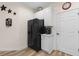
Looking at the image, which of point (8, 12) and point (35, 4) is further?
point (8, 12)

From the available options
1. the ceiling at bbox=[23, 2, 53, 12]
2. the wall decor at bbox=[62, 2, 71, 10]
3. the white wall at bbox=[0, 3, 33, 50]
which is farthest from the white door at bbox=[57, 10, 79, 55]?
the white wall at bbox=[0, 3, 33, 50]

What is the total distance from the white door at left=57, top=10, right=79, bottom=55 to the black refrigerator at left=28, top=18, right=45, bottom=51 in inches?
16.7

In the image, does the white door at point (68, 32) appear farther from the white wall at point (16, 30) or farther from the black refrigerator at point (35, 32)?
the white wall at point (16, 30)

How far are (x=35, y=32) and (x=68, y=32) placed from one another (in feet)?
2.56

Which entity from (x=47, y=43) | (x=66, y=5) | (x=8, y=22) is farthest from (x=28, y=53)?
(x=66, y=5)

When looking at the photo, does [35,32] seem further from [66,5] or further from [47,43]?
[66,5]

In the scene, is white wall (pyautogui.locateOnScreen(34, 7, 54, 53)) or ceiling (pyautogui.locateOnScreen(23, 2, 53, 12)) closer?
ceiling (pyautogui.locateOnScreen(23, 2, 53, 12))

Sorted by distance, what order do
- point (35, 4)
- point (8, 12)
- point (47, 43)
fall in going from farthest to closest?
point (47, 43) < point (8, 12) < point (35, 4)

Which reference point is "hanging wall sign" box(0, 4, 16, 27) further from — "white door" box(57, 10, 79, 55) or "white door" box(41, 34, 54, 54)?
"white door" box(57, 10, 79, 55)

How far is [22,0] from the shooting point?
5.64 feet

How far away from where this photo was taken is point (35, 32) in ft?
6.97

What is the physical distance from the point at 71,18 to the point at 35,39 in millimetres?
973

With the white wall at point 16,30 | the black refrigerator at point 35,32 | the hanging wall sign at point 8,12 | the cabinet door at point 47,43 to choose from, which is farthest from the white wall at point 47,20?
the hanging wall sign at point 8,12

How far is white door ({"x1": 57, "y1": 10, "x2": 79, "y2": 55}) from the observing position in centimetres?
187
